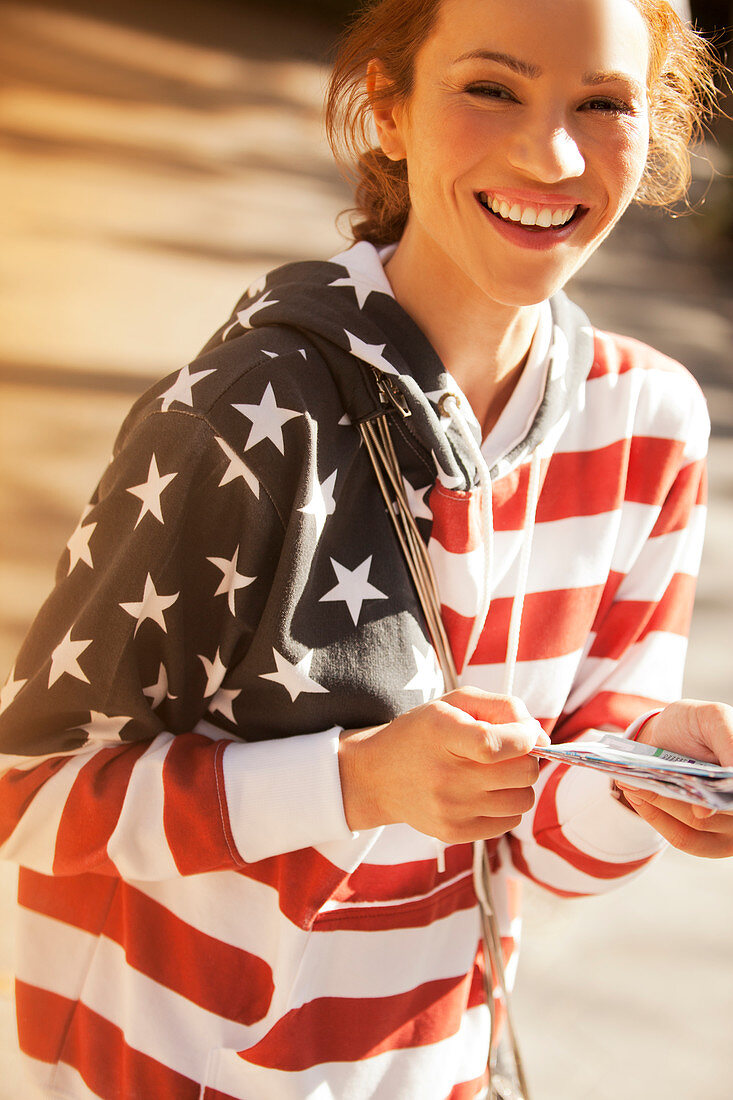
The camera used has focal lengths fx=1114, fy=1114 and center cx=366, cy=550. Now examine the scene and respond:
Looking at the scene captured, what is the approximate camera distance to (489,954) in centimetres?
115

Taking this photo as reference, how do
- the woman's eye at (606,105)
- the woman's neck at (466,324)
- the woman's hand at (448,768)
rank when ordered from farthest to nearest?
the woman's neck at (466,324), the woman's eye at (606,105), the woman's hand at (448,768)

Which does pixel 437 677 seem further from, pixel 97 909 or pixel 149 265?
pixel 149 265

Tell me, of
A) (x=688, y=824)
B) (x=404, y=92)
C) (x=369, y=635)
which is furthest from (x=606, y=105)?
(x=688, y=824)

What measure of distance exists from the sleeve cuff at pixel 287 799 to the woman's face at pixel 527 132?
454mm

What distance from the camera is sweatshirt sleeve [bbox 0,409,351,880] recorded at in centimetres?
96

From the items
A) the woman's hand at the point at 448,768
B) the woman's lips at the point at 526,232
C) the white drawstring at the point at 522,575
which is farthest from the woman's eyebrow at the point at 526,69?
the woman's hand at the point at 448,768

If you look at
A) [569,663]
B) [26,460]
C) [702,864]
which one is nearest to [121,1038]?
[569,663]

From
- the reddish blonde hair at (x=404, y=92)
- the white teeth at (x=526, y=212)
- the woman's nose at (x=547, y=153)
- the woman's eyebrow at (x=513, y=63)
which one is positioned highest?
the reddish blonde hair at (x=404, y=92)

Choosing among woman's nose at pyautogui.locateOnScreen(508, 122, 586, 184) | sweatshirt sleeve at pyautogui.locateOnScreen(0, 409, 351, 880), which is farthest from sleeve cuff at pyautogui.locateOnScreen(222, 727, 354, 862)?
woman's nose at pyautogui.locateOnScreen(508, 122, 586, 184)

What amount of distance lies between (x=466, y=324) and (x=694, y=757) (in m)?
0.48

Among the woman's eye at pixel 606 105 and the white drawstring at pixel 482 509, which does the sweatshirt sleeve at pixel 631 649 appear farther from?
the woman's eye at pixel 606 105

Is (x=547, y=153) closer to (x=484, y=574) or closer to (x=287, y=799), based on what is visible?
(x=484, y=574)

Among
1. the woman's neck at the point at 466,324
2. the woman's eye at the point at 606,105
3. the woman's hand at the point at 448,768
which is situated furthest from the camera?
the woman's neck at the point at 466,324

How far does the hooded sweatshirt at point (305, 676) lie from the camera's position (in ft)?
3.21
